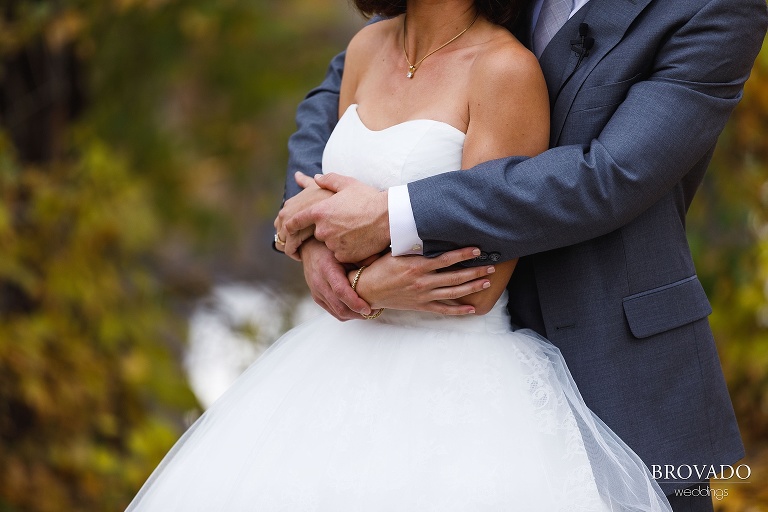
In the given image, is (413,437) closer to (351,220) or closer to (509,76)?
(351,220)

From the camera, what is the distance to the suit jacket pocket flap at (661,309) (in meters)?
1.85

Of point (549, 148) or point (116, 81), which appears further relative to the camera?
point (116, 81)

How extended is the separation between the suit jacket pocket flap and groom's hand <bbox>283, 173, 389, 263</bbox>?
0.54m

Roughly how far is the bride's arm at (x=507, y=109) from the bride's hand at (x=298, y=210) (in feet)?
1.20

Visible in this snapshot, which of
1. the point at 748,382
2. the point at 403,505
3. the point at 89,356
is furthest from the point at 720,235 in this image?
the point at 89,356

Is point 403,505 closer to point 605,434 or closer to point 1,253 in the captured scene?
point 605,434

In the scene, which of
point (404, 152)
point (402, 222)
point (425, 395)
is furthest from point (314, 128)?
point (425, 395)

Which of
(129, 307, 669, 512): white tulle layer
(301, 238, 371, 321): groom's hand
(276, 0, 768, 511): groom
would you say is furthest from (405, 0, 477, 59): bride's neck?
(129, 307, 669, 512): white tulle layer

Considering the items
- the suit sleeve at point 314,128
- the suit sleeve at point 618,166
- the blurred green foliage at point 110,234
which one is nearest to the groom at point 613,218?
the suit sleeve at point 618,166

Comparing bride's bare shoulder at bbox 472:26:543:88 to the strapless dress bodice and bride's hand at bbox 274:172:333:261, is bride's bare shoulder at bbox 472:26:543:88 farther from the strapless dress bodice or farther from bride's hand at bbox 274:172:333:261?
bride's hand at bbox 274:172:333:261

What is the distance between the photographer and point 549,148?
194 centimetres

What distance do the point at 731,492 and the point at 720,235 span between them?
1.35 meters

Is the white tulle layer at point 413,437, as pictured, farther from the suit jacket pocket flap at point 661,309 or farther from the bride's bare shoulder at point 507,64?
the bride's bare shoulder at point 507,64

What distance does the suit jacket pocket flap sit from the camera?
6.08 ft
